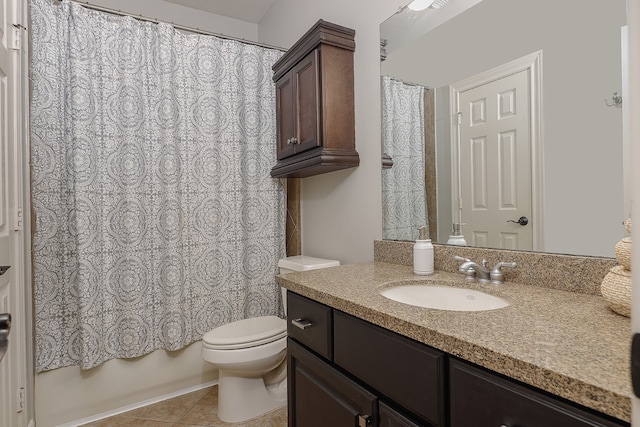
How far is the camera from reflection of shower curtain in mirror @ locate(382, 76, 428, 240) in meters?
1.54

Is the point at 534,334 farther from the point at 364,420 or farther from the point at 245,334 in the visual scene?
the point at 245,334

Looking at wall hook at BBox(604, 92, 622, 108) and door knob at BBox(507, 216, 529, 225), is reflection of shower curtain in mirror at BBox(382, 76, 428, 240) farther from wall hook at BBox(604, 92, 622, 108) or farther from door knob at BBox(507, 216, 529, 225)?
wall hook at BBox(604, 92, 622, 108)

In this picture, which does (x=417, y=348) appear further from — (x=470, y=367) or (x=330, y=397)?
(x=330, y=397)

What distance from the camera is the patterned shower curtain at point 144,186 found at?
5.77ft

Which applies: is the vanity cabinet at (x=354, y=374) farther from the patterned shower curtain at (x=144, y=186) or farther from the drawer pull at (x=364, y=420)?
the patterned shower curtain at (x=144, y=186)

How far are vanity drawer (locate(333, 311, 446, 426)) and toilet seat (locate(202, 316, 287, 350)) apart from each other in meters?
0.87

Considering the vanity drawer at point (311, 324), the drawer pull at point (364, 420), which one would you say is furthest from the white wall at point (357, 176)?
the drawer pull at point (364, 420)

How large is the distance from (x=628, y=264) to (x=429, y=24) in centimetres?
116

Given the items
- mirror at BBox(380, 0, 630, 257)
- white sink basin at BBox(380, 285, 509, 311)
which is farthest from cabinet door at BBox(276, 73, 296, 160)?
white sink basin at BBox(380, 285, 509, 311)

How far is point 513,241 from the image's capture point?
1179mm

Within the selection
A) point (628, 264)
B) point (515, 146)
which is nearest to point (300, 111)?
point (515, 146)

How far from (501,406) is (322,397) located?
616mm

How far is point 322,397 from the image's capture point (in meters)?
1.08

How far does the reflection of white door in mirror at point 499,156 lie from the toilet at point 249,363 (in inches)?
35.0
